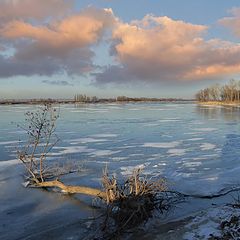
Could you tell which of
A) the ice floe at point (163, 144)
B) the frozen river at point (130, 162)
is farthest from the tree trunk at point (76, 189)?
the ice floe at point (163, 144)

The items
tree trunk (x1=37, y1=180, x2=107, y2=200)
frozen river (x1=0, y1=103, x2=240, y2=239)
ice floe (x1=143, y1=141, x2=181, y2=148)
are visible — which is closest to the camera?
tree trunk (x1=37, y1=180, x2=107, y2=200)

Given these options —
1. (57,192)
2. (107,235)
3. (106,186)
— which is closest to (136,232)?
(107,235)

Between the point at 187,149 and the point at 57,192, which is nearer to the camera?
the point at 57,192

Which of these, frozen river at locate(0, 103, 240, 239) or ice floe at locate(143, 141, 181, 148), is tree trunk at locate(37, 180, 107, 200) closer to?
frozen river at locate(0, 103, 240, 239)

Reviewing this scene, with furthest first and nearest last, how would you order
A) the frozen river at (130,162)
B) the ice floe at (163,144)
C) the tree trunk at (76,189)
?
the ice floe at (163,144) < the frozen river at (130,162) < the tree trunk at (76,189)

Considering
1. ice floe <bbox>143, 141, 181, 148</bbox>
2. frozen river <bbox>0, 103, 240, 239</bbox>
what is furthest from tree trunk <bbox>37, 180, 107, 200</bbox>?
ice floe <bbox>143, 141, 181, 148</bbox>

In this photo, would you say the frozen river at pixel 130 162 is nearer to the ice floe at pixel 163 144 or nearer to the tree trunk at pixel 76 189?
the ice floe at pixel 163 144

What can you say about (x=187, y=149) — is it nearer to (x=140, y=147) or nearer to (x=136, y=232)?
(x=140, y=147)

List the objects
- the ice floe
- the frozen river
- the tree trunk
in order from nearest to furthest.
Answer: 1. the tree trunk
2. the frozen river
3. the ice floe

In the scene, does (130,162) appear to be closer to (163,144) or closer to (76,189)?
(76,189)

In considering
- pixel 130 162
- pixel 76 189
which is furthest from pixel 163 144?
pixel 76 189

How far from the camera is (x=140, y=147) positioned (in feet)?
56.5

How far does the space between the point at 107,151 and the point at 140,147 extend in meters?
1.87

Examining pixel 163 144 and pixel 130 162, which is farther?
pixel 163 144
